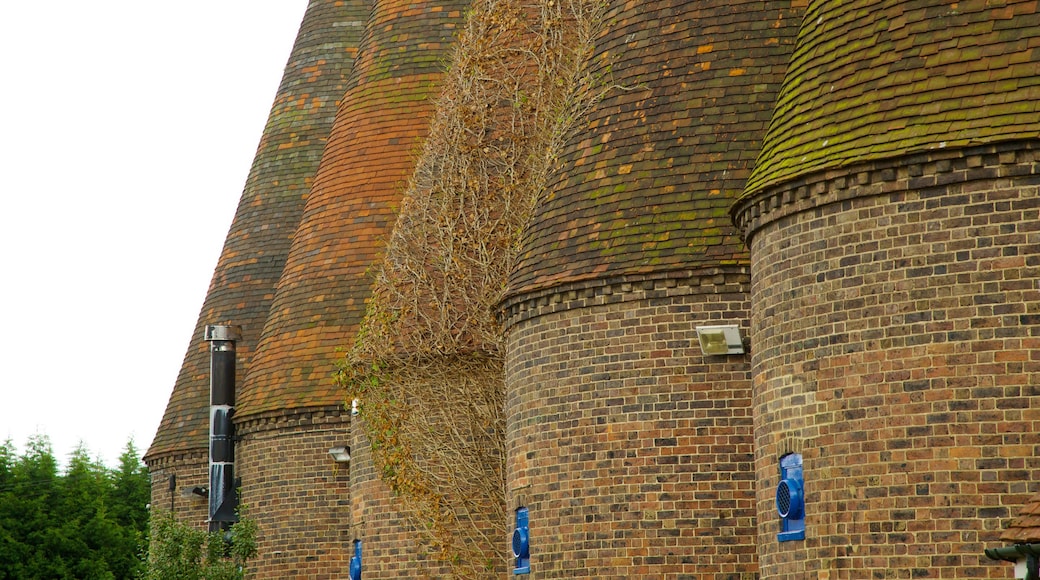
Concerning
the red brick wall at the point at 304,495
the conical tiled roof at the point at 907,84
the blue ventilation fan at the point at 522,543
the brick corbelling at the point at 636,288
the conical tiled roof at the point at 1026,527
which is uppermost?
the conical tiled roof at the point at 907,84

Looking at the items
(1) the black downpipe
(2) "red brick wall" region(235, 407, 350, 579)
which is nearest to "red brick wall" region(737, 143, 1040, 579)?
(2) "red brick wall" region(235, 407, 350, 579)

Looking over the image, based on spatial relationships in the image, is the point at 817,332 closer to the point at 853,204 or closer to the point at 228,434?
the point at 853,204

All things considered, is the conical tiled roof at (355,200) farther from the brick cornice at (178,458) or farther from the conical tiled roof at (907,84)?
the conical tiled roof at (907,84)

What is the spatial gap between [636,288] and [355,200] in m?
10.9

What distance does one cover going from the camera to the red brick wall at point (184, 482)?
107 feet

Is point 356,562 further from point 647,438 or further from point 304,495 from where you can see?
point 647,438

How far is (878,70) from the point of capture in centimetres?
1512

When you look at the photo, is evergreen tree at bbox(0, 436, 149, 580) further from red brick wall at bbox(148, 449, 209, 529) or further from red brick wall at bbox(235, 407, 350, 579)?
red brick wall at bbox(235, 407, 350, 579)

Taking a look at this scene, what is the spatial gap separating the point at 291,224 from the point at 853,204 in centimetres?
1952

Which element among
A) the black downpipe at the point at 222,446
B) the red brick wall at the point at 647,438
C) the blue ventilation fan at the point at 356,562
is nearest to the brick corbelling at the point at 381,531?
the blue ventilation fan at the point at 356,562

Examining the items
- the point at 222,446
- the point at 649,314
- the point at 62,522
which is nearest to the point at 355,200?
the point at 222,446

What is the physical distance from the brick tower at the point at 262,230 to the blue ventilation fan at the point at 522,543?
13573 mm

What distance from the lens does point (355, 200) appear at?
2825cm

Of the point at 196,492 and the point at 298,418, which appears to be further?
the point at 196,492
